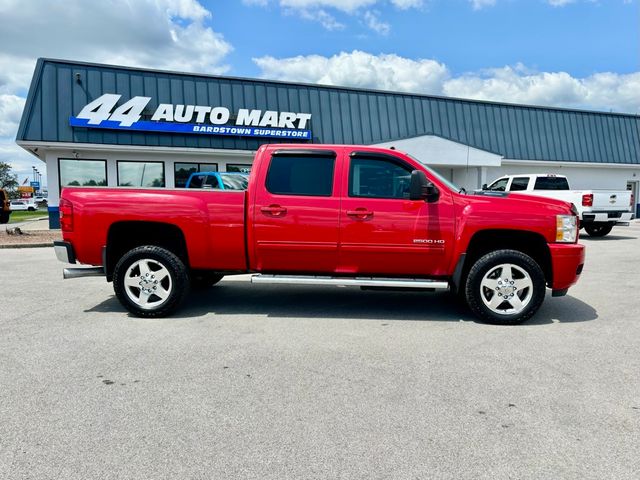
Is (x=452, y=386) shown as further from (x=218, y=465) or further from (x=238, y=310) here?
(x=238, y=310)

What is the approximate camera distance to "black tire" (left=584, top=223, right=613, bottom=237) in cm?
1570

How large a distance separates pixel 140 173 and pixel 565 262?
1693 centimetres

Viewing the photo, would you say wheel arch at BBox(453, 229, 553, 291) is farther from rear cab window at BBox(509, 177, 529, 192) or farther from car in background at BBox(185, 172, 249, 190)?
rear cab window at BBox(509, 177, 529, 192)

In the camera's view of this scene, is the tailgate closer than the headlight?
No

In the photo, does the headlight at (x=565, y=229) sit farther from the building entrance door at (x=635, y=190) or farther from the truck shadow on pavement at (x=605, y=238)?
the building entrance door at (x=635, y=190)

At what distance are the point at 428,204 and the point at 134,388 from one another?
3.47 meters

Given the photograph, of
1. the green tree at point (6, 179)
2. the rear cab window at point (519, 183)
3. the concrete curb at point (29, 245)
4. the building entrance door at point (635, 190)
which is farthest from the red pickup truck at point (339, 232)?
the green tree at point (6, 179)

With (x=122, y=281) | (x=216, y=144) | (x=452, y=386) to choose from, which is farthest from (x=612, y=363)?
(x=216, y=144)

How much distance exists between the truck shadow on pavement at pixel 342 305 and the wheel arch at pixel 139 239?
702mm

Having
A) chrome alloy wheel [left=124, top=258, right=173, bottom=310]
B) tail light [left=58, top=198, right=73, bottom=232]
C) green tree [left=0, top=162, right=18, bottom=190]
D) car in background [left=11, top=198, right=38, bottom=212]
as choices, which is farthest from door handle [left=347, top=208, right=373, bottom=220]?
green tree [left=0, top=162, right=18, bottom=190]

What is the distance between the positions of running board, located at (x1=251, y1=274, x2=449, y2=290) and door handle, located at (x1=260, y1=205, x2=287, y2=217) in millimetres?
742

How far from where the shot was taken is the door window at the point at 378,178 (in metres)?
5.30

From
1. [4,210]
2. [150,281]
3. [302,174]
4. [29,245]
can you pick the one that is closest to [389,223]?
[302,174]

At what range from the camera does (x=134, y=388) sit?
3.47 metres
